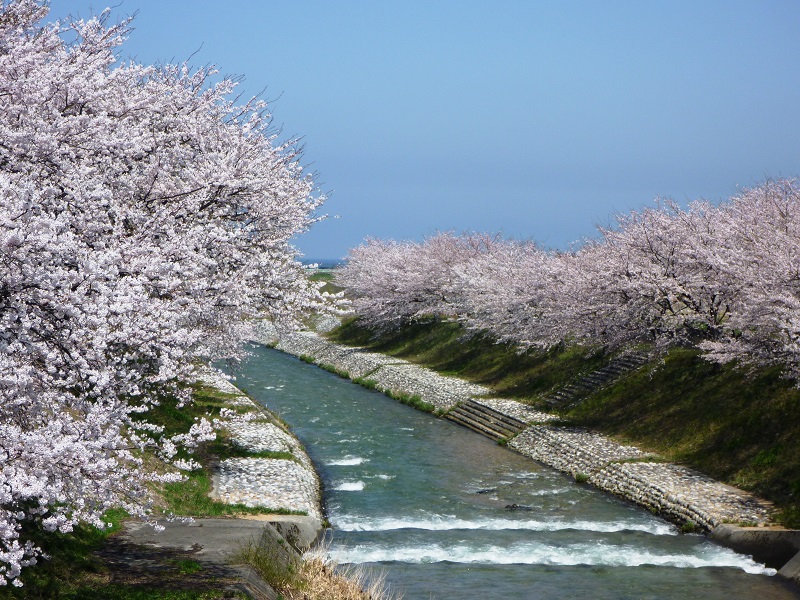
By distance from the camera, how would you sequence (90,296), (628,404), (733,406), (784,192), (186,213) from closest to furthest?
(90,296)
(186,213)
(733,406)
(784,192)
(628,404)

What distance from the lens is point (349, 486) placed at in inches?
1113

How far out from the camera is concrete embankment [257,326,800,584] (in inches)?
915

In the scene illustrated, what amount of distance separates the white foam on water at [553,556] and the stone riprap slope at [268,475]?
242 cm

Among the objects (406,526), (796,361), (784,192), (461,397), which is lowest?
(406,526)

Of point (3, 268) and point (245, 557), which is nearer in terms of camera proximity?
point (3, 268)

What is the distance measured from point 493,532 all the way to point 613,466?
27.2 ft

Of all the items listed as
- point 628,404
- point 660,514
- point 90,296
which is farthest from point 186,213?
point 628,404

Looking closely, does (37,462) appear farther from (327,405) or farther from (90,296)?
(327,405)

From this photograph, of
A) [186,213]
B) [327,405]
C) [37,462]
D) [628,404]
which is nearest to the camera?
[37,462]

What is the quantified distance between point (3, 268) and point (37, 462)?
221cm

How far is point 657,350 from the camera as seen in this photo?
1331 inches

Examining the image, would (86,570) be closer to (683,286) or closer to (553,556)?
(553,556)

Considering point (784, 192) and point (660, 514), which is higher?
point (784, 192)

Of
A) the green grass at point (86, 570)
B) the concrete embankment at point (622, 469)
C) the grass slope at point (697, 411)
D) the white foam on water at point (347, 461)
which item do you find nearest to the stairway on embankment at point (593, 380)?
the grass slope at point (697, 411)
